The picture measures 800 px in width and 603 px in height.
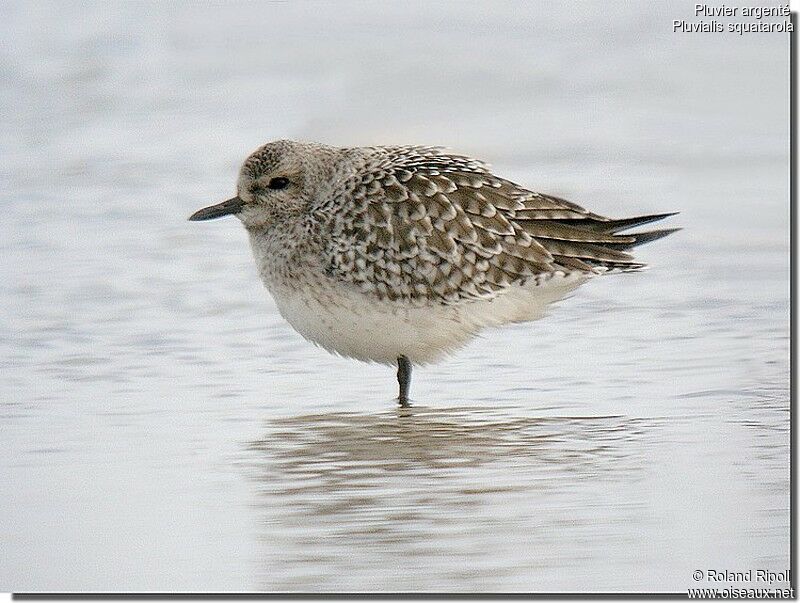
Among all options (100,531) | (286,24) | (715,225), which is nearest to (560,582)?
(100,531)

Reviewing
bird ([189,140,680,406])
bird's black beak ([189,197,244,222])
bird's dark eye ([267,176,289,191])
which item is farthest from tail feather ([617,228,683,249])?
bird's black beak ([189,197,244,222])

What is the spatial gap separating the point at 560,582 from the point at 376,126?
306 inches

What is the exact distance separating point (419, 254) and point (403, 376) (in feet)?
2.16

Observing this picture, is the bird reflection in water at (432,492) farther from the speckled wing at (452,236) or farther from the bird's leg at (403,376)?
the speckled wing at (452,236)

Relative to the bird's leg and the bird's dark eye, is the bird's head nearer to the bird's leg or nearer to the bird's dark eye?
the bird's dark eye

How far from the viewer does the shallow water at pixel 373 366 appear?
598 cm

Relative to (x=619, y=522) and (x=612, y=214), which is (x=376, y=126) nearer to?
(x=612, y=214)

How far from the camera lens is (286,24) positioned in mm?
13844

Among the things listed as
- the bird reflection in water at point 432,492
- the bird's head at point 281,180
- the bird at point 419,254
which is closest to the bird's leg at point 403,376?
the bird at point 419,254

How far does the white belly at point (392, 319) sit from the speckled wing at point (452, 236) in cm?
6

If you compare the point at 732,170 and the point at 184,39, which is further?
the point at 184,39

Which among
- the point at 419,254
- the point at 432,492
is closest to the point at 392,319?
the point at 419,254

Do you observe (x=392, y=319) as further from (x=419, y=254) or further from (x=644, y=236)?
(x=644, y=236)

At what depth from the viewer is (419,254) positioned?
25.4 feet
